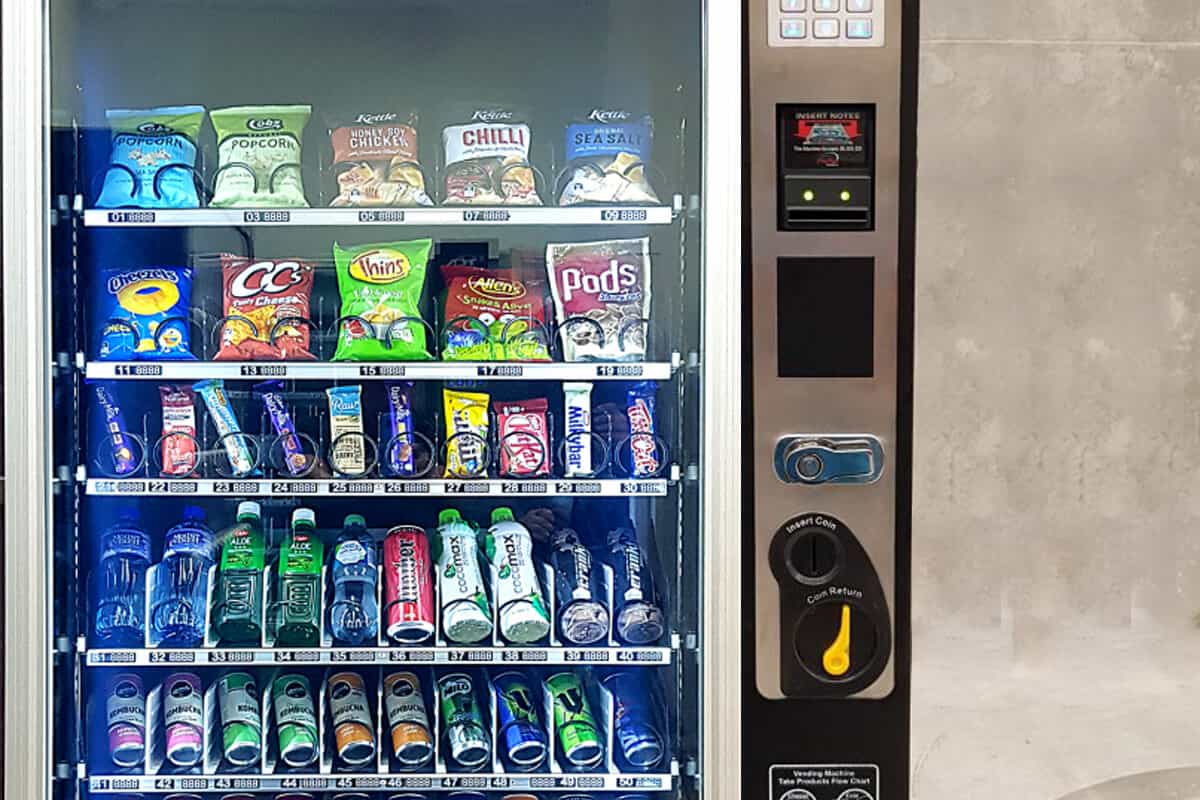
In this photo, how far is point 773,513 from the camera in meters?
1.73

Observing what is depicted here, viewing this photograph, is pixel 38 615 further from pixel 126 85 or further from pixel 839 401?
pixel 839 401

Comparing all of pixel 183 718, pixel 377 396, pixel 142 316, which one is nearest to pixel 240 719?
pixel 183 718

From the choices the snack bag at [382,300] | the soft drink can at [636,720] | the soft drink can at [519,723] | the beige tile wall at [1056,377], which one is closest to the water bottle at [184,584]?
the snack bag at [382,300]

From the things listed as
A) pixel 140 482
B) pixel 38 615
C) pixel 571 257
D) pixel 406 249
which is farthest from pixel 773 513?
pixel 38 615

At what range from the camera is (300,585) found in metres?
1.92

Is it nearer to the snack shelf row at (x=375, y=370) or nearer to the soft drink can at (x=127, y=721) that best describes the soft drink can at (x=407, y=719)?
the soft drink can at (x=127, y=721)

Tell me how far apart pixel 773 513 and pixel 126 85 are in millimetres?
1255

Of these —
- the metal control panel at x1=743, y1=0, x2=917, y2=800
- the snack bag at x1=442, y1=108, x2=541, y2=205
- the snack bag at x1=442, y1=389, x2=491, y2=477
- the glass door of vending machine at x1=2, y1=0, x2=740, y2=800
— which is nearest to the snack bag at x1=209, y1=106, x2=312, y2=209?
the glass door of vending machine at x1=2, y1=0, x2=740, y2=800

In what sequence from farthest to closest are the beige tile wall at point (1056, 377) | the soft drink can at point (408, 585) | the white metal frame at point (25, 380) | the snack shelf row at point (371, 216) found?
the beige tile wall at point (1056, 377) → the soft drink can at point (408, 585) → the snack shelf row at point (371, 216) → the white metal frame at point (25, 380)

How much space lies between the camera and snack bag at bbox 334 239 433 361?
6.33 ft

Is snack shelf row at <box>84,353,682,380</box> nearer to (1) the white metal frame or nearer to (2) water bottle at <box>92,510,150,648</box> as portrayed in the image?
(1) the white metal frame

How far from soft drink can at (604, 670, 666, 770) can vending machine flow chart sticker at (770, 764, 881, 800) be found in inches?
8.9

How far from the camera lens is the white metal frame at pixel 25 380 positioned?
1.68 metres

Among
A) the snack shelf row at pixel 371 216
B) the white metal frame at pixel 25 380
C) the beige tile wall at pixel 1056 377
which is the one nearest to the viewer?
the white metal frame at pixel 25 380
